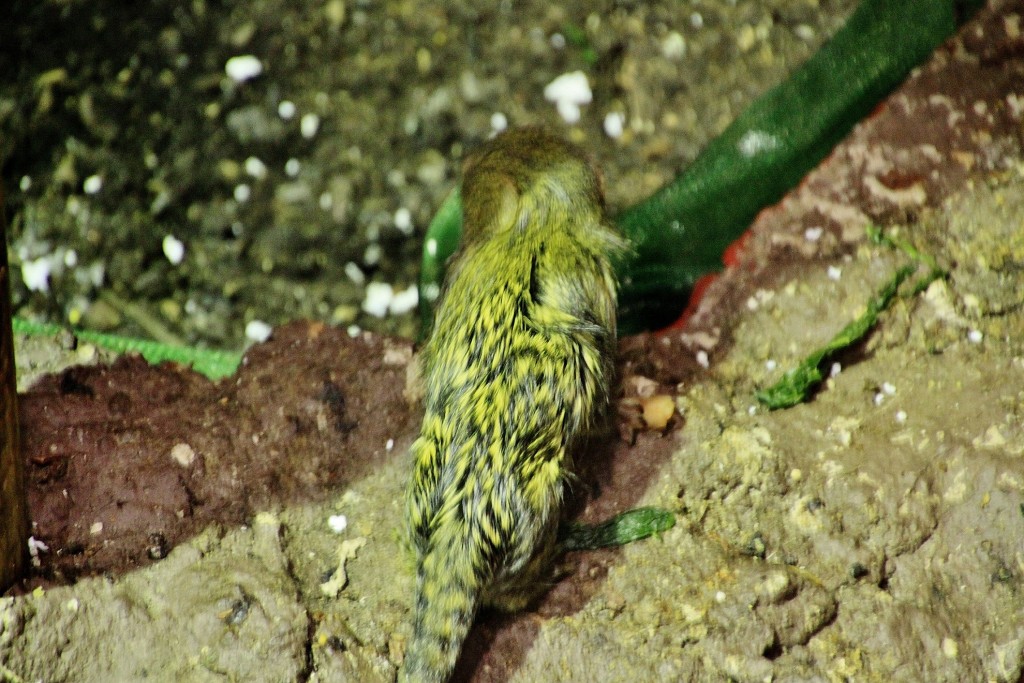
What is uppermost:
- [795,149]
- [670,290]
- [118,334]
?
[795,149]

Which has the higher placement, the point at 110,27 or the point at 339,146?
the point at 110,27

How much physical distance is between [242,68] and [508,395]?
2.29 meters

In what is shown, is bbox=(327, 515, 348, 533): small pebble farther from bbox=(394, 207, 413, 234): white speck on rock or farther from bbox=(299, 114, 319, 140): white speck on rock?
bbox=(299, 114, 319, 140): white speck on rock

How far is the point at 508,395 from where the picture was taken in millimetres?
2721

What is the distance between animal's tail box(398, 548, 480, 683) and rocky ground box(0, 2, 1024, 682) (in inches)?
6.6

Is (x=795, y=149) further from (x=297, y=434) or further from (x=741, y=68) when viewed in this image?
(x=297, y=434)

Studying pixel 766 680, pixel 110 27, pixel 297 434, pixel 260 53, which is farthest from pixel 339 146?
pixel 766 680

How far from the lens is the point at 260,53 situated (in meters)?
4.15

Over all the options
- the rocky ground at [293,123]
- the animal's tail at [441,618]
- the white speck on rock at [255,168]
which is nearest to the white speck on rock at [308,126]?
the rocky ground at [293,123]

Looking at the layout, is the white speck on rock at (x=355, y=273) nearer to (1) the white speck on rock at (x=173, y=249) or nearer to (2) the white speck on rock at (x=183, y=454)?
(1) the white speck on rock at (x=173, y=249)

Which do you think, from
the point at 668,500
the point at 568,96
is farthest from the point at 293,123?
the point at 668,500

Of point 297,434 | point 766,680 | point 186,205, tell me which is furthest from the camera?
point 186,205

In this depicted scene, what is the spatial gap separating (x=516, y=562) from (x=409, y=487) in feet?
1.33

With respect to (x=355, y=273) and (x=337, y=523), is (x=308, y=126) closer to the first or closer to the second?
(x=355, y=273)
